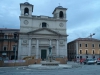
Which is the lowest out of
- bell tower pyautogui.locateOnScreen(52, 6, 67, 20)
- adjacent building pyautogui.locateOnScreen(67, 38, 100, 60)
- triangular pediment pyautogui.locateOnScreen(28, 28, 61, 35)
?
adjacent building pyautogui.locateOnScreen(67, 38, 100, 60)

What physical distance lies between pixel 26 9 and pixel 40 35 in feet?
32.4

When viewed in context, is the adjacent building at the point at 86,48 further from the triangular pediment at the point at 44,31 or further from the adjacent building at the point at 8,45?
the adjacent building at the point at 8,45

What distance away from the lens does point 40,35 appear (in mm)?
47219

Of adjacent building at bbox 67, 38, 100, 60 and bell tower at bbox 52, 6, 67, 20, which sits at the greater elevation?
bell tower at bbox 52, 6, 67, 20

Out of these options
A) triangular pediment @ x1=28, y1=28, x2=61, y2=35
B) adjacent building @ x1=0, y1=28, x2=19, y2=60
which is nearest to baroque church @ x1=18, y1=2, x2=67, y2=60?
triangular pediment @ x1=28, y1=28, x2=61, y2=35

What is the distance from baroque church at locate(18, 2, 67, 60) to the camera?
4644 centimetres

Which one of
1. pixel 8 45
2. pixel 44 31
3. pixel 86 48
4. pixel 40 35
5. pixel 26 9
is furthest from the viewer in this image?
pixel 86 48

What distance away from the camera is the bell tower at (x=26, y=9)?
1875 inches

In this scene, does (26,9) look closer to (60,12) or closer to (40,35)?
(40,35)

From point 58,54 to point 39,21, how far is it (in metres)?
12.6

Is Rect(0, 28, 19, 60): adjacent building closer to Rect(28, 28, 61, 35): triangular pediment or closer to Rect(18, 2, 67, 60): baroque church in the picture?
Rect(18, 2, 67, 60): baroque church

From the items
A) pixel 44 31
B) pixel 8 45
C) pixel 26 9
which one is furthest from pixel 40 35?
pixel 8 45

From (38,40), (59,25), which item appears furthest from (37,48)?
(59,25)

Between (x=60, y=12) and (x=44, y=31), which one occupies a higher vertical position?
(x=60, y=12)
